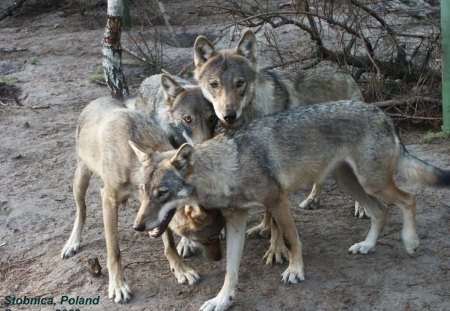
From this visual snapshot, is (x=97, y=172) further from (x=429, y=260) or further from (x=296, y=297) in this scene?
(x=429, y=260)

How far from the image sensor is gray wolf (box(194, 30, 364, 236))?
5.86 meters

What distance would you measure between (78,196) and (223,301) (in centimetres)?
195

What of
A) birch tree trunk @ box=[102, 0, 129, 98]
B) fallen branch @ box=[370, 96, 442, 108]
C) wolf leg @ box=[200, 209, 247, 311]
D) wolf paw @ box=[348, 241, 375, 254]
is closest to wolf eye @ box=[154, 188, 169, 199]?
wolf leg @ box=[200, 209, 247, 311]

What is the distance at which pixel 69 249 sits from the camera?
5930mm

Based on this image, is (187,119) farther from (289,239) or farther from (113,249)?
(289,239)

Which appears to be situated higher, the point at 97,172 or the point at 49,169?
the point at 97,172

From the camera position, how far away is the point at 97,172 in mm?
5668

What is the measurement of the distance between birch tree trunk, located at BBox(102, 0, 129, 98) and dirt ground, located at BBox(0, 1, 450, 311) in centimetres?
87

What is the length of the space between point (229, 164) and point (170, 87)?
140 cm

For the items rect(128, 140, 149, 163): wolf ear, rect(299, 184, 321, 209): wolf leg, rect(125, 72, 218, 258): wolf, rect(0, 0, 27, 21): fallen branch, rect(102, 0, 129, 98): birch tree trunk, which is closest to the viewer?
rect(128, 140, 149, 163): wolf ear

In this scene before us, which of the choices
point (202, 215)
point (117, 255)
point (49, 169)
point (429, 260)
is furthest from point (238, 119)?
point (49, 169)

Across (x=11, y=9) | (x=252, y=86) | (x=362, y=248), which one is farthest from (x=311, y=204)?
(x=11, y=9)

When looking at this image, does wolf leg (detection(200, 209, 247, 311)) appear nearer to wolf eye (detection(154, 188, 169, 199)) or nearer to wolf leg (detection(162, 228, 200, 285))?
wolf leg (detection(162, 228, 200, 285))

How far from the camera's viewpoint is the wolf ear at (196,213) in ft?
16.2
